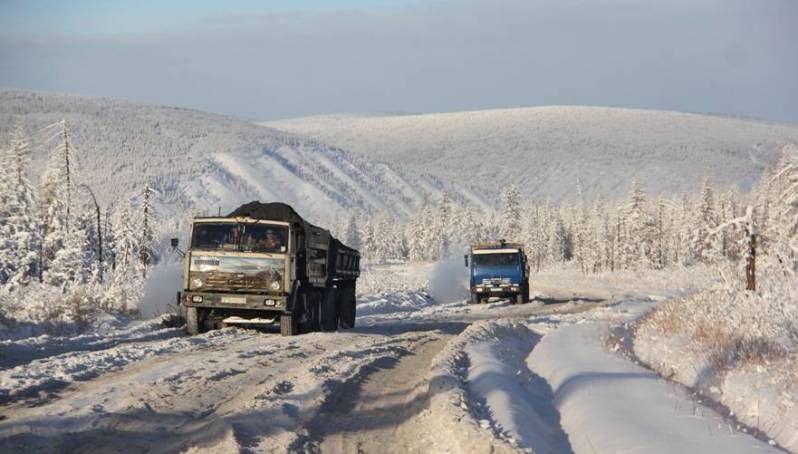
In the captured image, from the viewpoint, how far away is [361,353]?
1697 cm

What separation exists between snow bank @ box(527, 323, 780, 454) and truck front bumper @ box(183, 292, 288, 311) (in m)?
7.02

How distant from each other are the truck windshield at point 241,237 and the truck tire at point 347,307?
6.14 m

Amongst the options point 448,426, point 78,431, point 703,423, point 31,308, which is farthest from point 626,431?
point 31,308

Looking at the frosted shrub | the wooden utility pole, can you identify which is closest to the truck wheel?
the frosted shrub

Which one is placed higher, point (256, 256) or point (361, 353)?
point (256, 256)

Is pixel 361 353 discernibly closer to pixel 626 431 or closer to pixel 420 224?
pixel 626 431

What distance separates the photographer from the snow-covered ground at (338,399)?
28.5ft

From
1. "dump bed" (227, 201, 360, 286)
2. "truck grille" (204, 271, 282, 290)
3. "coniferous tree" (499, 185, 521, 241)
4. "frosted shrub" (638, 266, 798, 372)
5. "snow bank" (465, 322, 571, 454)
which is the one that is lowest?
"snow bank" (465, 322, 571, 454)

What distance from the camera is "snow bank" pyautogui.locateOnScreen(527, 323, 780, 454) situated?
8.52 meters

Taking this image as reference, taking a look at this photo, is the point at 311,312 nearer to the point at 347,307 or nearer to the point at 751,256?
the point at 347,307

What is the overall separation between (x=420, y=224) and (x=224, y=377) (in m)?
144

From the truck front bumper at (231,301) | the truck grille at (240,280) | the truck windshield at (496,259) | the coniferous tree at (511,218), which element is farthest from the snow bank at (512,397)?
the coniferous tree at (511,218)

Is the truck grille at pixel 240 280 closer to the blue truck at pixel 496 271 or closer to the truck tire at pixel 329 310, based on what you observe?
the truck tire at pixel 329 310

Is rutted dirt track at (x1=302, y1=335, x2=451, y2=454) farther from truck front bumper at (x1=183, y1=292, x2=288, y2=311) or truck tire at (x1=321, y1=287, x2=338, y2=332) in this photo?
truck tire at (x1=321, y1=287, x2=338, y2=332)
